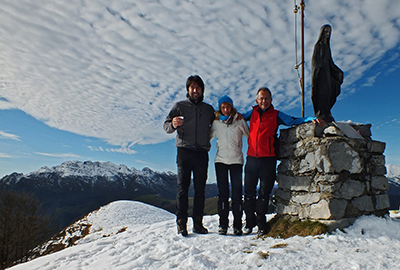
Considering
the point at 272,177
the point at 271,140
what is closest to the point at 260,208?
the point at 272,177

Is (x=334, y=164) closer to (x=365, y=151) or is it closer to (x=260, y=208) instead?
(x=365, y=151)

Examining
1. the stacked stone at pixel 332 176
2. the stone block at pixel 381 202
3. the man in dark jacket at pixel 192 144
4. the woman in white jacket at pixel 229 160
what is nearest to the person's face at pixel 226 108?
the woman in white jacket at pixel 229 160

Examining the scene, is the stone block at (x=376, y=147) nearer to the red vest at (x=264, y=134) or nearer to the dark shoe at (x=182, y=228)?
the red vest at (x=264, y=134)

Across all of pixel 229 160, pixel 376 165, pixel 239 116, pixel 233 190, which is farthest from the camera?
pixel 239 116

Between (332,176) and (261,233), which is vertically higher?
(332,176)

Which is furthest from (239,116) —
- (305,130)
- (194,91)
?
(305,130)

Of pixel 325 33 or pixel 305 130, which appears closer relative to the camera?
pixel 305 130

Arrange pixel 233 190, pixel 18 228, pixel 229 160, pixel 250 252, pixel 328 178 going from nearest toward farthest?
pixel 250 252
pixel 328 178
pixel 229 160
pixel 233 190
pixel 18 228

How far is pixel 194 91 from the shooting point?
4770 millimetres

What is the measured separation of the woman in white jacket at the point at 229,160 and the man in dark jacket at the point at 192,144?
0.28 m

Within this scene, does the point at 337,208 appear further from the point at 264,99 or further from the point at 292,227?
the point at 264,99

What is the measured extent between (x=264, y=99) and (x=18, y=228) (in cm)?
2692

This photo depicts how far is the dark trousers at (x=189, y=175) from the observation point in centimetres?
457

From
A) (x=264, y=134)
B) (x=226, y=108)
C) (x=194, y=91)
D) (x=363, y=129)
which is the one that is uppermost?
(x=194, y=91)
